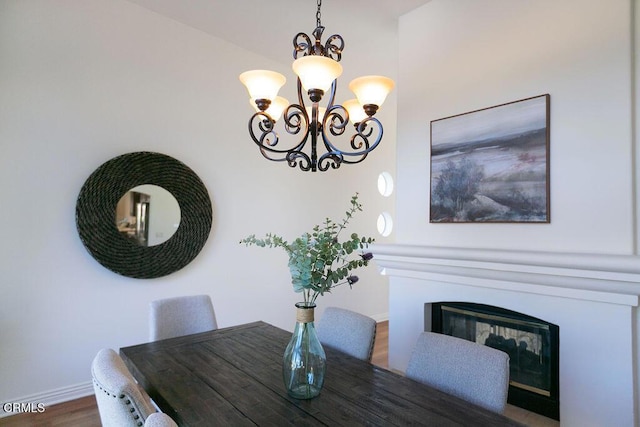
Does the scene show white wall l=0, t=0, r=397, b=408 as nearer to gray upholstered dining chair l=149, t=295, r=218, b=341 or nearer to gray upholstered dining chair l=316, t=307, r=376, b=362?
gray upholstered dining chair l=149, t=295, r=218, b=341

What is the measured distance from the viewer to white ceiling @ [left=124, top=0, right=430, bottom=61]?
9.29 feet

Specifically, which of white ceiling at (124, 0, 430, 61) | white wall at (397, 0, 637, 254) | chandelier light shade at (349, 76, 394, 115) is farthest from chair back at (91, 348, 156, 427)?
white ceiling at (124, 0, 430, 61)

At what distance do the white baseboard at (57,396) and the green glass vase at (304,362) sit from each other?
7.37 ft

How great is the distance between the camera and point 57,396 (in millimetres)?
2613

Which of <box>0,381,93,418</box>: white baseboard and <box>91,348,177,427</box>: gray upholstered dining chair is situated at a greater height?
<box>91,348,177,427</box>: gray upholstered dining chair


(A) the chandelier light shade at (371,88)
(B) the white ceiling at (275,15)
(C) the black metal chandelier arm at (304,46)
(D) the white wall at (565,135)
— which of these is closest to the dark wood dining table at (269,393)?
(D) the white wall at (565,135)

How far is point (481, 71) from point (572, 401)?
2151mm

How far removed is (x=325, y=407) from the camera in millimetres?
1271

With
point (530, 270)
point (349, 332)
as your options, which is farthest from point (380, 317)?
point (349, 332)

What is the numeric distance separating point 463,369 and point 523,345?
122 cm

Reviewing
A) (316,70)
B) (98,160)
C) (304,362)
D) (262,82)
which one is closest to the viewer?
(304,362)

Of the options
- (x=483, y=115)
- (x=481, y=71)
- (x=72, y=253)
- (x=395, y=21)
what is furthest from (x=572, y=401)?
(x=72, y=253)

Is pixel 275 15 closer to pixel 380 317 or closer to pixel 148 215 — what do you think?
pixel 148 215

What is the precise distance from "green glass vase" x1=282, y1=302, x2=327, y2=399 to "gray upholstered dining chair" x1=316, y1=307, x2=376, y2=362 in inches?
20.1
